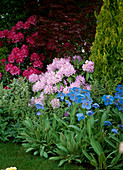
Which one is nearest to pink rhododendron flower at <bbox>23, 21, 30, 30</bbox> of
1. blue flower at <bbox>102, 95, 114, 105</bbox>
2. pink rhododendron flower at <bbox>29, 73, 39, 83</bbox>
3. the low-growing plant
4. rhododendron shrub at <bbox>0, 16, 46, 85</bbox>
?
rhododendron shrub at <bbox>0, 16, 46, 85</bbox>

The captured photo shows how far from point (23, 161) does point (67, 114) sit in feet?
3.48

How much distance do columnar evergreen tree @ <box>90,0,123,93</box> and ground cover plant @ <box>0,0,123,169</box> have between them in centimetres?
4

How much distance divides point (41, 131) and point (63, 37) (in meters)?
2.02

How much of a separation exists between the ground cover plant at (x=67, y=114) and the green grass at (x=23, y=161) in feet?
0.23

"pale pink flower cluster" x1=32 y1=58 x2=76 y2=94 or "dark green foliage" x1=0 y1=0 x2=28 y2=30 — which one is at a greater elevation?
"dark green foliage" x1=0 y1=0 x2=28 y2=30

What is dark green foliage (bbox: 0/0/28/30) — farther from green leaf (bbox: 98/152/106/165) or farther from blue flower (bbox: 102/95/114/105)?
green leaf (bbox: 98/152/106/165)

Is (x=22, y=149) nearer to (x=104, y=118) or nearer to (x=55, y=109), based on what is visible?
(x=55, y=109)

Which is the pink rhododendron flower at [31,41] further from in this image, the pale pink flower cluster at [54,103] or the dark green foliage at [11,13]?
the pale pink flower cluster at [54,103]

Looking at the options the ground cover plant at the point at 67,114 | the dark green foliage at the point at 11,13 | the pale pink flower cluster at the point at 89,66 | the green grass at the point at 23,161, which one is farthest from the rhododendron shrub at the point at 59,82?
the dark green foliage at the point at 11,13

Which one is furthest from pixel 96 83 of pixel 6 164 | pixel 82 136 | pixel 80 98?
pixel 6 164

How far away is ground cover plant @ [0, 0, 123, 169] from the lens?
9.61 feet

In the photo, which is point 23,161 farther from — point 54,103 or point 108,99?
point 108,99

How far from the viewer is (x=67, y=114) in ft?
12.4

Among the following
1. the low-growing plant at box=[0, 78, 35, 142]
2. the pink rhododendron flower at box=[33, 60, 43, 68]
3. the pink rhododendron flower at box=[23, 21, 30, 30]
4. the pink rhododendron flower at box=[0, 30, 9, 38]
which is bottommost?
the low-growing plant at box=[0, 78, 35, 142]
